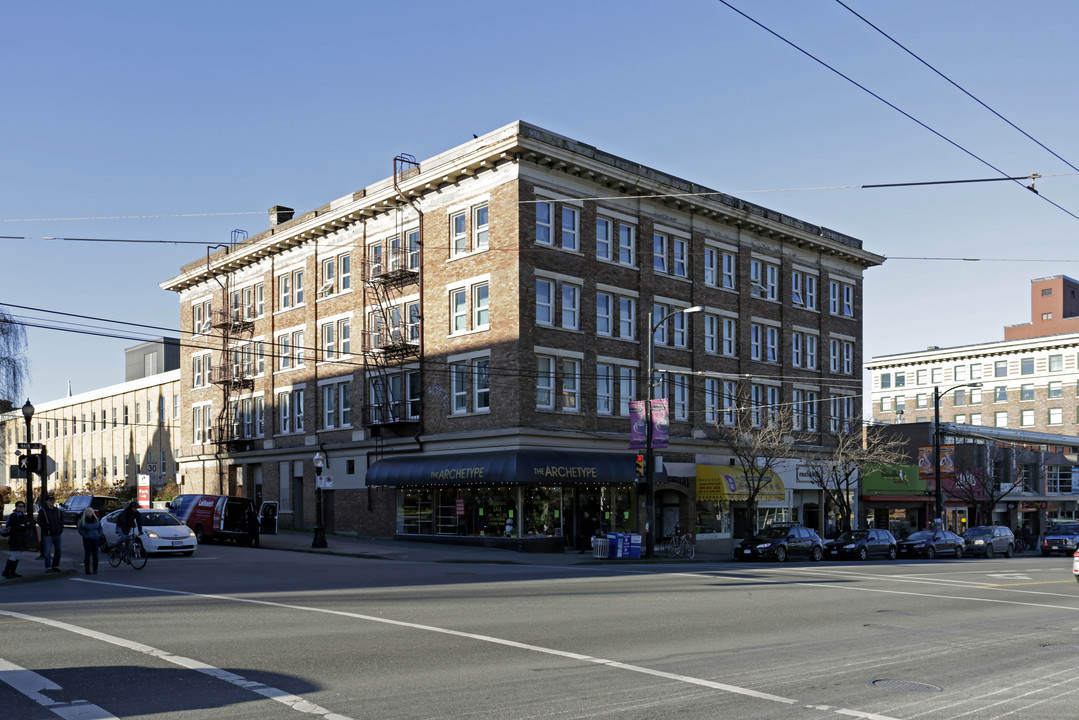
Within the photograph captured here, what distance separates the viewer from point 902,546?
43250 millimetres

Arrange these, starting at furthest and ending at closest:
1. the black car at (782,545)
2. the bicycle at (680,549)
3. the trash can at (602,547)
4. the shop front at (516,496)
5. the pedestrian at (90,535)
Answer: the black car at (782,545)
the shop front at (516,496)
the bicycle at (680,549)
the trash can at (602,547)
the pedestrian at (90,535)

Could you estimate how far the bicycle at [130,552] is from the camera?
25.5 meters

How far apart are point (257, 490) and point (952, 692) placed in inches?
1868

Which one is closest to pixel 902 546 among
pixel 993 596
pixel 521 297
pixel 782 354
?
pixel 782 354

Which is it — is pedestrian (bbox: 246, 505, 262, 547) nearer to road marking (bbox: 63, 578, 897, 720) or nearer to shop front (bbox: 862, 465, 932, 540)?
road marking (bbox: 63, 578, 897, 720)

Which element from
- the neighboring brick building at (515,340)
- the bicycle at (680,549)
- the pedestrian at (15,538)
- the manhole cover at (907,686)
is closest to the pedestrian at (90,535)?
the pedestrian at (15,538)

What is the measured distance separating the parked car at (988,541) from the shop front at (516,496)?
17.4 m

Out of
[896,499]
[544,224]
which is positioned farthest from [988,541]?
[544,224]

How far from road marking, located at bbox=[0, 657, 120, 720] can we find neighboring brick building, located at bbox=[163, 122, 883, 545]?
25.7 metres

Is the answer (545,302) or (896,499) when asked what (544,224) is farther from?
(896,499)

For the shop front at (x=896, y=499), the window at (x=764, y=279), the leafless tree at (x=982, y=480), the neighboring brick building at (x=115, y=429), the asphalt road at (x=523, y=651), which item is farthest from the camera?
the neighboring brick building at (x=115, y=429)

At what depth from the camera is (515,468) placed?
118 feet

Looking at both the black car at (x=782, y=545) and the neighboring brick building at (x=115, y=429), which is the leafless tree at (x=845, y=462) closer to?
the black car at (x=782, y=545)

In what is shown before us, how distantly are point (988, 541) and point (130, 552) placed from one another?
38827mm
